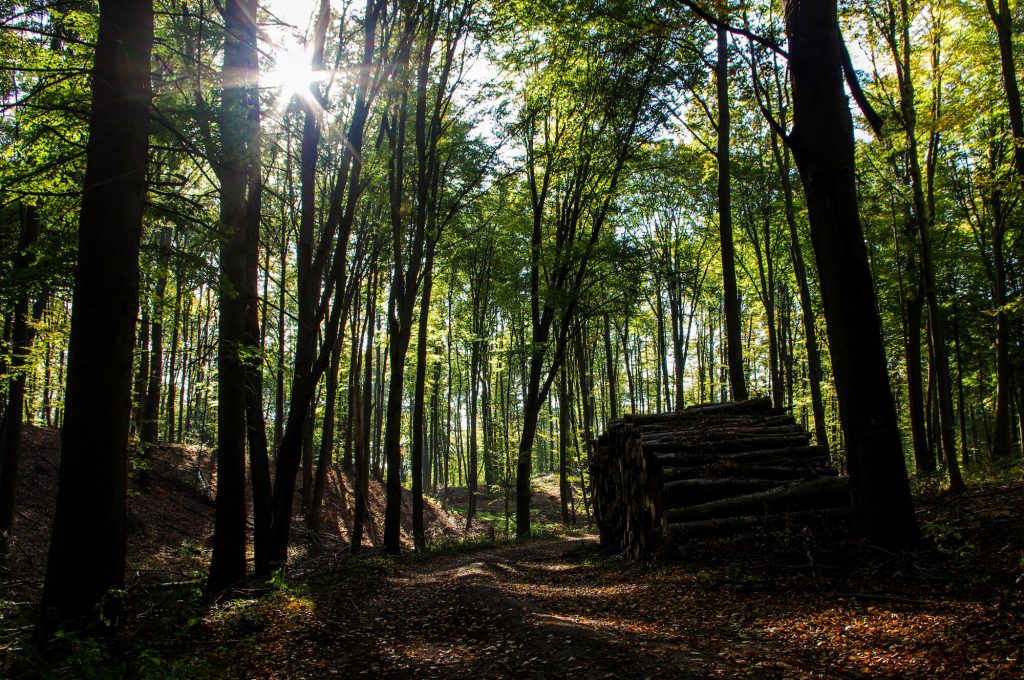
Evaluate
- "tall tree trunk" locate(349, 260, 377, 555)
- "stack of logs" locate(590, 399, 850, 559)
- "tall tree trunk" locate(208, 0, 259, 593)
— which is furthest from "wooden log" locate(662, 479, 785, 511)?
"tall tree trunk" locate(349, 260, 377, 555)

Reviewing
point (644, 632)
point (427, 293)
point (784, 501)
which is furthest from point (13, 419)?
point (784, 501)

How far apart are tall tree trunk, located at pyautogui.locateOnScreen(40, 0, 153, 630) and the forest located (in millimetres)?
28

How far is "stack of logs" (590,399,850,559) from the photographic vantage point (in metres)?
7.60

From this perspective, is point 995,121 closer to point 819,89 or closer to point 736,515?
point 819,89

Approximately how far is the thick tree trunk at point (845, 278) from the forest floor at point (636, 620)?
23.3 inches

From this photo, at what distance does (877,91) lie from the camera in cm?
1419

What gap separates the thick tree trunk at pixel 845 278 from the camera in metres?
5.64

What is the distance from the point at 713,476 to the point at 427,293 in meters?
9.06

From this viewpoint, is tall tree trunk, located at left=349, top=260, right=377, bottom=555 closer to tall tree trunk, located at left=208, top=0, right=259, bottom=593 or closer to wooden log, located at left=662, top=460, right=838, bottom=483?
tall tree trunk, located at left=208, top=0, right=259, bottom=593

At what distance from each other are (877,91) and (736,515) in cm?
1273

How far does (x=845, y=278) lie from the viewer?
591 cm

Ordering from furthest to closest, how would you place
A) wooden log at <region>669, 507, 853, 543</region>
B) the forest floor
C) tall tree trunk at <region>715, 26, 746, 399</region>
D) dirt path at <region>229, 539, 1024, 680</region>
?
1. tall tree trunk at <region>715, 26, 746, 399</region>
2. wooden log at <region>669, 507, 853, 543</region>
3. the forest floor
4. dirt path at <region>229, 539, 1024, 680</region>

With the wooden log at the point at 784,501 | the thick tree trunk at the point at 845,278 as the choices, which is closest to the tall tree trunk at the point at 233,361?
the wooden log at the point at 784,501

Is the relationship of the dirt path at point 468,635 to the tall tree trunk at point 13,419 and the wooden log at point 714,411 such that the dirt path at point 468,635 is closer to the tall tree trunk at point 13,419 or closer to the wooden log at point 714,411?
the wooden log at point 714,411
